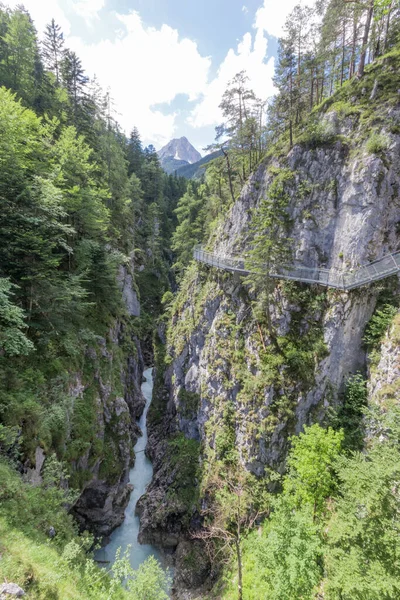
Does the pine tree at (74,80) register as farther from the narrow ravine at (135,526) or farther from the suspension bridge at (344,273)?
the narrow ravine at (135,526)

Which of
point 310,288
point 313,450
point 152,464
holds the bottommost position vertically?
point 152,464

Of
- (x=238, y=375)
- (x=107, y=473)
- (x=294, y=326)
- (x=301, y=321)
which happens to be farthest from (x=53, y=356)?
(x=301, y=321)

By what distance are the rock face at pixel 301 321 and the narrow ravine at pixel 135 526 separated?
849 millimetres

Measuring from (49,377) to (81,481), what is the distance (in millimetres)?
6098

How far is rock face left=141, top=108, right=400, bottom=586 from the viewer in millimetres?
13516

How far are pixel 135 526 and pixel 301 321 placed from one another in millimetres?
18301

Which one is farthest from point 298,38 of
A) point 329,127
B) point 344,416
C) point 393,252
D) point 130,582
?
point 130,582

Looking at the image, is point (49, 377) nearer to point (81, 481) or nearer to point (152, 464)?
point (81, 481)

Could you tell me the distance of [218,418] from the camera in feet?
56.8

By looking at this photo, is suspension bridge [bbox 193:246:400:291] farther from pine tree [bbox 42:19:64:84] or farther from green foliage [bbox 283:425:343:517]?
pine tree [bbox 42:19:64:84]

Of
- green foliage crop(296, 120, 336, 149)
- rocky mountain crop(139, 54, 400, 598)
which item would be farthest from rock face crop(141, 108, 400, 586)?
green foliage crop(296, 120, 336, 149)

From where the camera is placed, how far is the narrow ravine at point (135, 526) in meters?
15.6

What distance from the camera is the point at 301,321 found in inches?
583

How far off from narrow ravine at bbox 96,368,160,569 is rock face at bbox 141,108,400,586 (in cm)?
85
